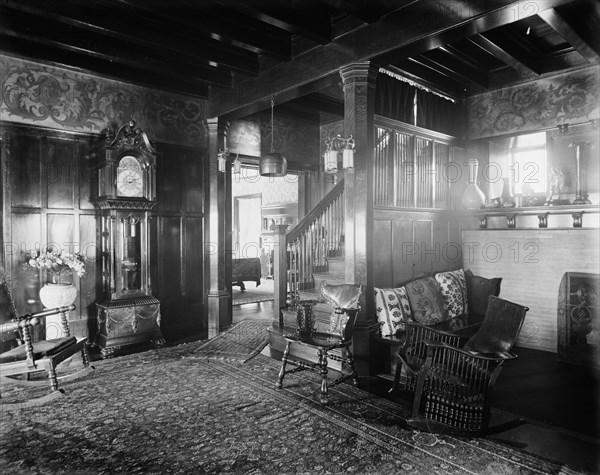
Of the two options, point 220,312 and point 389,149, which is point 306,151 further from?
point 220,312

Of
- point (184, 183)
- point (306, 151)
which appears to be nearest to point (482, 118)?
point (306, 151)

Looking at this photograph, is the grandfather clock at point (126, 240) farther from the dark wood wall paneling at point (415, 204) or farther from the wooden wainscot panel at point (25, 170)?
the dark wood wall paneling at point (415, 204)

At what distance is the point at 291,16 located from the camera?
4234mm

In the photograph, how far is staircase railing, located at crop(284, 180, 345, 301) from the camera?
5.37 meters

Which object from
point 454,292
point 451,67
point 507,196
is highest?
Result: point 451,67

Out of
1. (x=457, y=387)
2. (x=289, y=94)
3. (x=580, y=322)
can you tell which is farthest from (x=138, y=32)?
(x=580, y=322)

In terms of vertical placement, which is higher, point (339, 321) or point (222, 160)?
point (222, 160)

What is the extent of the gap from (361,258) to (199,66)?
3.35 m

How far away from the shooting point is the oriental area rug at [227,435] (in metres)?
2.75

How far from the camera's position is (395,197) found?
17.9 ft

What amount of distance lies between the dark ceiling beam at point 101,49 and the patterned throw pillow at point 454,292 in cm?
406

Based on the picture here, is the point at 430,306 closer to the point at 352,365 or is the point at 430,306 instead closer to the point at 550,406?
the point at 352,365

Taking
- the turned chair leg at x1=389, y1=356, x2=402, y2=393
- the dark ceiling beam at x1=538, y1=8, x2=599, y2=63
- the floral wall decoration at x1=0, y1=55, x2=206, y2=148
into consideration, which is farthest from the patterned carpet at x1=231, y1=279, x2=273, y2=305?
the dark ceiling beam at x1=538, y1=8, x2=599, y2=63

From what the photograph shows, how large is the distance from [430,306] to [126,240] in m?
3.99
